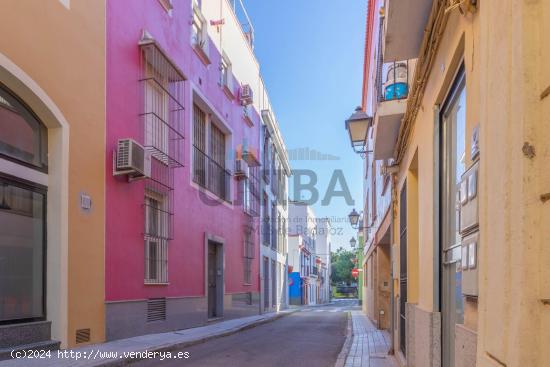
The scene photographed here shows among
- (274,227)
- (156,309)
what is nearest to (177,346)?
(156,309)

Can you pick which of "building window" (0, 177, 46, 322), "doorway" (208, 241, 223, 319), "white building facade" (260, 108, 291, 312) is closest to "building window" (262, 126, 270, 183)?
"white building facade" (260, 108, 291, 312)

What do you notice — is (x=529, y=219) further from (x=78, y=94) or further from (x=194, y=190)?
(x=194, y=190)

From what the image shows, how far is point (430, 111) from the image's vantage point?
186 inches

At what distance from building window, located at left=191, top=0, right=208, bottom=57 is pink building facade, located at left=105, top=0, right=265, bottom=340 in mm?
37

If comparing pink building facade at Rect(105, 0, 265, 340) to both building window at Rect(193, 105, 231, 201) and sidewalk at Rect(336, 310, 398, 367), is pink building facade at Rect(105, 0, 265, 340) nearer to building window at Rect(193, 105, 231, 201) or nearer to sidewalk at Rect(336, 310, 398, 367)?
building window at Rect(193, 105, 231, 201)

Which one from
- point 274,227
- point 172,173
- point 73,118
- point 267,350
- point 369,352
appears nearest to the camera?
point 73,118

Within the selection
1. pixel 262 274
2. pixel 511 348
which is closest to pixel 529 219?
pixel 511 348

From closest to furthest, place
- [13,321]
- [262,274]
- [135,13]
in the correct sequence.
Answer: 1. [13,321]
2. [135,13]
3. [262,274]

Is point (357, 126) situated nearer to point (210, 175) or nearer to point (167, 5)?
point (167, 5)

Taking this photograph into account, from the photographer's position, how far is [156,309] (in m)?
10.6

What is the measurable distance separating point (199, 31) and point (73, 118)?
7.57m

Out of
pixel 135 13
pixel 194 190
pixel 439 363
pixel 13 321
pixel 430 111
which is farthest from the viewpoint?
pixel 194 190

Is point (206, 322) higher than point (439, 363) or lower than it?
lower

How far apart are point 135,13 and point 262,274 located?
581 inches
